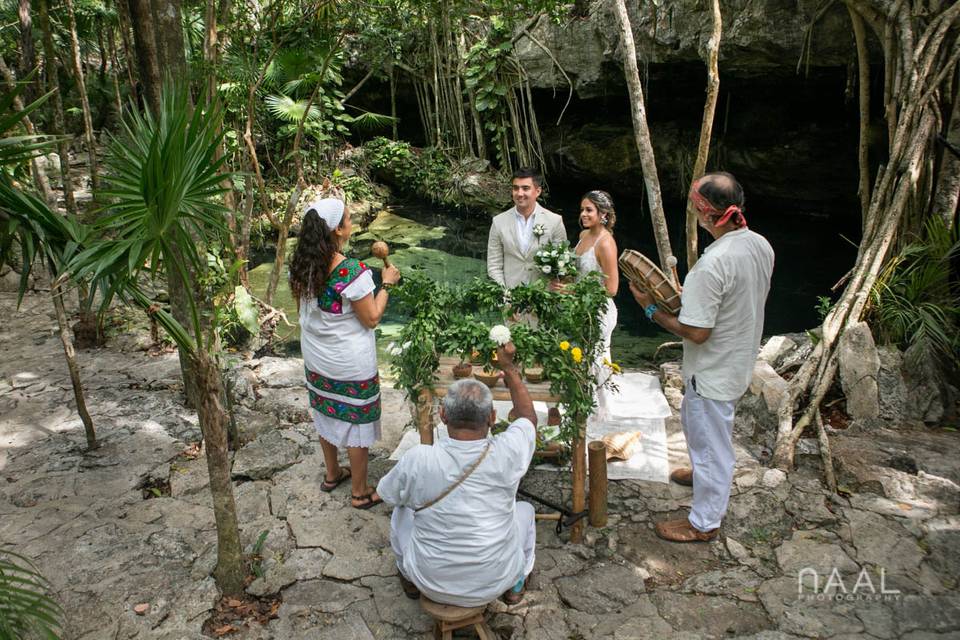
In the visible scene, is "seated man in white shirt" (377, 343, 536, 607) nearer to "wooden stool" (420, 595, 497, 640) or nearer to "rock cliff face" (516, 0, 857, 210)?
"wooden stool" (420, 595, 497, 640)

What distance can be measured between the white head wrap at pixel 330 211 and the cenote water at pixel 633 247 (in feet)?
11.8

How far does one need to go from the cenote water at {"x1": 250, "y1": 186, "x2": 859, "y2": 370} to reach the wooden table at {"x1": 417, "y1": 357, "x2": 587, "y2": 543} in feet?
11.1

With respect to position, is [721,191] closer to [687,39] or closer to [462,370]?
[462,370]

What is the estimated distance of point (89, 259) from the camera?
2184 millimetres

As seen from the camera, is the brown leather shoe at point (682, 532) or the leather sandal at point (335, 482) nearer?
the brown leather shoe at point (682, 532)

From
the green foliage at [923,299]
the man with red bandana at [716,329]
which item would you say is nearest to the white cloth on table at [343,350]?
the man with red bandana at [716,329]

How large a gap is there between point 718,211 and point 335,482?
2.52m

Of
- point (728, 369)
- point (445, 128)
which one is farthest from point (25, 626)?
point (445, 128)

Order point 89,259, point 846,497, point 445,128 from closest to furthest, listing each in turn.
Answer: point 89,259 < point 846,497 < point 445,128

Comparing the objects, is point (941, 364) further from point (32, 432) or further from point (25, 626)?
point (32, 432)

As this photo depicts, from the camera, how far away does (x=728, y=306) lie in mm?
3033

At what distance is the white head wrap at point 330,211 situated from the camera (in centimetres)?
324

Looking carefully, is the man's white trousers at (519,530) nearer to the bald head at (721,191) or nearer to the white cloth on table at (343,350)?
the white cloth on table at (343,350)

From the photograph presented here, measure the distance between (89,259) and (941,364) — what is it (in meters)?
4.82
